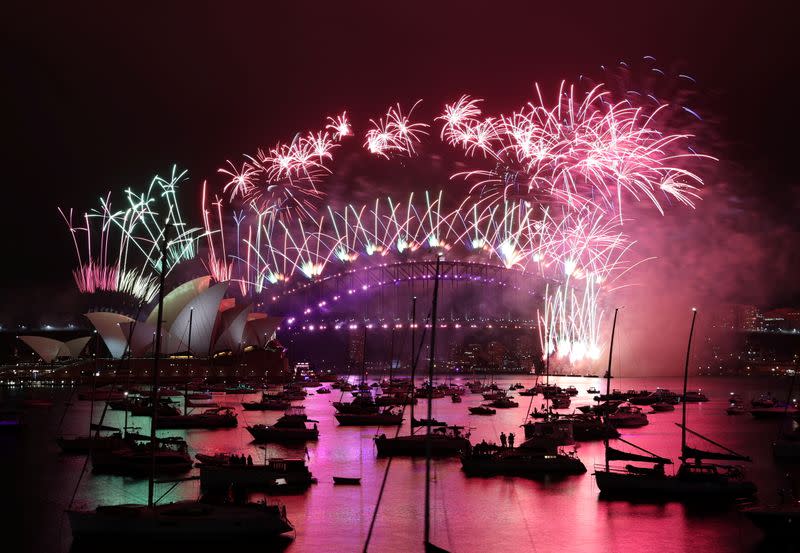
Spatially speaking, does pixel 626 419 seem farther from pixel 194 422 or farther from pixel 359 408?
pixel 194 422

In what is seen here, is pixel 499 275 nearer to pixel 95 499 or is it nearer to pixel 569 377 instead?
pixel 569 377

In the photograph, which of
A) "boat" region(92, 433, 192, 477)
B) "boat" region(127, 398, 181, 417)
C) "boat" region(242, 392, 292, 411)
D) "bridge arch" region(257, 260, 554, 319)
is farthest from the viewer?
"bridge arch" region(257, 260, 554, 319)

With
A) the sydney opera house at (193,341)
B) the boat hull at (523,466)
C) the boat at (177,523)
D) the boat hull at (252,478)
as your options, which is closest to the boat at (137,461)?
the boat hull at (252,478)

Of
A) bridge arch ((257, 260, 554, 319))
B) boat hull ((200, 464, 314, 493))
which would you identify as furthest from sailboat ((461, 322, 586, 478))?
bridge arch ((257, 260, 554, 319))

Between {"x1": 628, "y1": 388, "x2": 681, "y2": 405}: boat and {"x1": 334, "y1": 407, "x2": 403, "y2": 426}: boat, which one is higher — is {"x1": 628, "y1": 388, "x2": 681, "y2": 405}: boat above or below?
above

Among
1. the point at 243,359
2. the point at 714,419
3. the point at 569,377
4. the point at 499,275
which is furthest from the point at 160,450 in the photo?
the point at 569,377

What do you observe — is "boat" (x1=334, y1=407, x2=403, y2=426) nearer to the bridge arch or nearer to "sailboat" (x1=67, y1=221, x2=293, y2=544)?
"sailboat" (x1=67, y1=221, x2=293, y2=544)

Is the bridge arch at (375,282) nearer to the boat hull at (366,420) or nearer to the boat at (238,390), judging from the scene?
the boat at (238,390)
